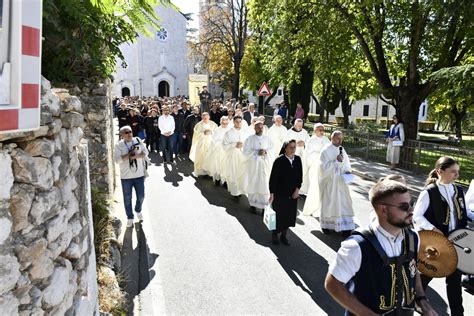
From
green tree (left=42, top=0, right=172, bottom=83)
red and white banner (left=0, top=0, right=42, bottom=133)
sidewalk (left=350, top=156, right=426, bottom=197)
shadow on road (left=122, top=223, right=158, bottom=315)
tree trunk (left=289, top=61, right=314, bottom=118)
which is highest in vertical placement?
tree trunk (left=289, top=61, right=314, bottom=118)

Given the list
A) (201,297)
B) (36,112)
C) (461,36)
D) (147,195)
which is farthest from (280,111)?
(36,112)

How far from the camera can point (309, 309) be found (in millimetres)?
5203

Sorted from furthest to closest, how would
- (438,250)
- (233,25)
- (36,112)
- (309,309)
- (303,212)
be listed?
(233,25) < (303,212) < (309,309) < (438,250) < (36,112)

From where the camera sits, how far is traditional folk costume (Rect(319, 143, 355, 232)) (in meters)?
7.69

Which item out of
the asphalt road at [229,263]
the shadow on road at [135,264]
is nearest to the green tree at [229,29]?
the asphalt road at [229,263]

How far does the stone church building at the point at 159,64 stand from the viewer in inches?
2122

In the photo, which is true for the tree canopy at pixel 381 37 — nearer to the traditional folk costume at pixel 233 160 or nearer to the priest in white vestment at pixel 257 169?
the traditional folk costume at pixel 233 160

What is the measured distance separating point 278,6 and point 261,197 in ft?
35.4

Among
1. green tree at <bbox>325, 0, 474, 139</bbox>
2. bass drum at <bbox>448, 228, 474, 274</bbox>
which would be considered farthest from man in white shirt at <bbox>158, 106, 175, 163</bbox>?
bass drum at <bbox>448, 228, 474, 274</bbox>

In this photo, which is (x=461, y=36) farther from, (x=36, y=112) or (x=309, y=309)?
(x=36, y=112)

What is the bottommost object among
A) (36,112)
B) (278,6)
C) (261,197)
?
(261,197)

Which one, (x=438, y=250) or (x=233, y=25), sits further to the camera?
(x=233, y=25)

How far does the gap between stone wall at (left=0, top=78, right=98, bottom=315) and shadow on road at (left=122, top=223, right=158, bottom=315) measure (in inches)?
89.2

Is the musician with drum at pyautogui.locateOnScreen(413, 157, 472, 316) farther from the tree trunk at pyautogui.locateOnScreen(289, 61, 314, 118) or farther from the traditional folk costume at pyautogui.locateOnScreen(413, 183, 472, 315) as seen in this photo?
the tree trunk at pyautogui.locateOnScreen(289, 61, 314, 118)
